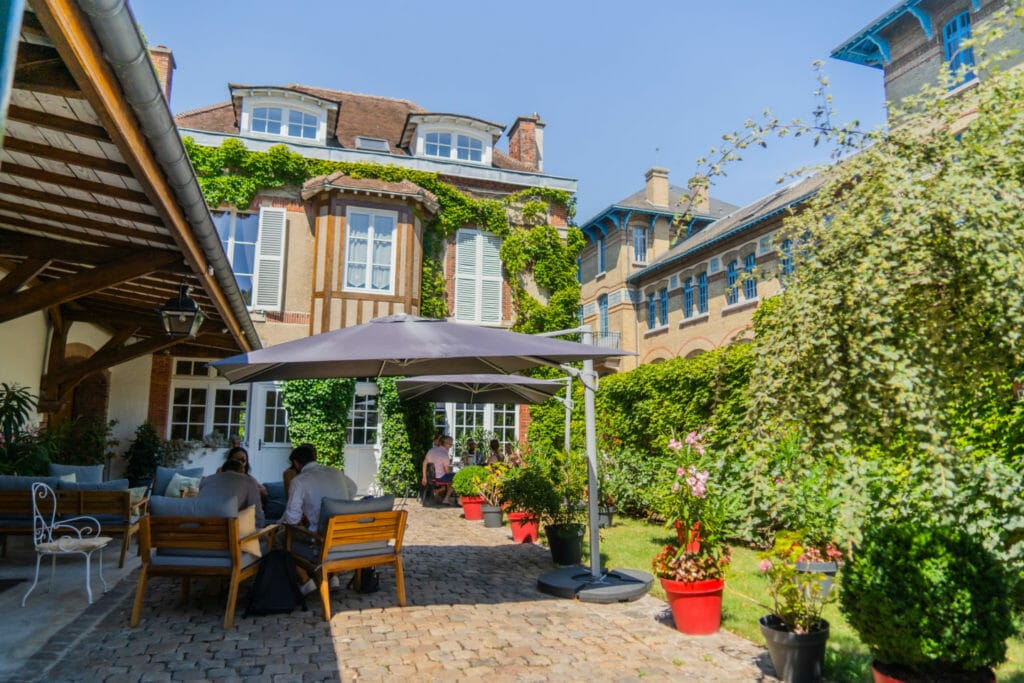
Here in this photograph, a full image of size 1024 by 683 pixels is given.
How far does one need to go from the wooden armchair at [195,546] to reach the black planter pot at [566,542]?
11.2 feet

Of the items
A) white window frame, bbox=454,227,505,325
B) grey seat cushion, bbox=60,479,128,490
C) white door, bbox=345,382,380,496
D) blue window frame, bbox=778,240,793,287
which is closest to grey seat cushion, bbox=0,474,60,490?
grey seat cushion, bbox=60,479,128,490

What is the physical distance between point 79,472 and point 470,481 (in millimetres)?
5660

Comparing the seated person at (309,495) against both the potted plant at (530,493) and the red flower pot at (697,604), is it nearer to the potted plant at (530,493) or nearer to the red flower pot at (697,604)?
the potted plant at (530,493)

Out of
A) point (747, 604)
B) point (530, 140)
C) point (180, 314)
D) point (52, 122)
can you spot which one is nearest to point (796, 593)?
point (747, 604)

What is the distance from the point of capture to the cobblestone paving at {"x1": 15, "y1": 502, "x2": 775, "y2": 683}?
4184mm

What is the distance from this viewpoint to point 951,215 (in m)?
2.98

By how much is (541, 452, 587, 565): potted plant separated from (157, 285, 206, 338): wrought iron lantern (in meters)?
4.39

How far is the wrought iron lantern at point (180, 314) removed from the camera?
7266 mm

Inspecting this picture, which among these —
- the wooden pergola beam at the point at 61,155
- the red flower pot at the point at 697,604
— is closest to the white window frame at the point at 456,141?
the wooden pergola beam at the point at 61,155

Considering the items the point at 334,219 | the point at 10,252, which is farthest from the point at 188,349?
the point at 10,252

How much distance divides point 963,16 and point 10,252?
1983cm

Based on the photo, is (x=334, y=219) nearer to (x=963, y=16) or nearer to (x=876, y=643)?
(x=876, y=643)

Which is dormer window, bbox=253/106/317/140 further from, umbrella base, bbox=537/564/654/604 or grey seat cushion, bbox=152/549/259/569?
umbrella base, bbox=537/564/654/604

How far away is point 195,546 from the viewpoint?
207 inches
